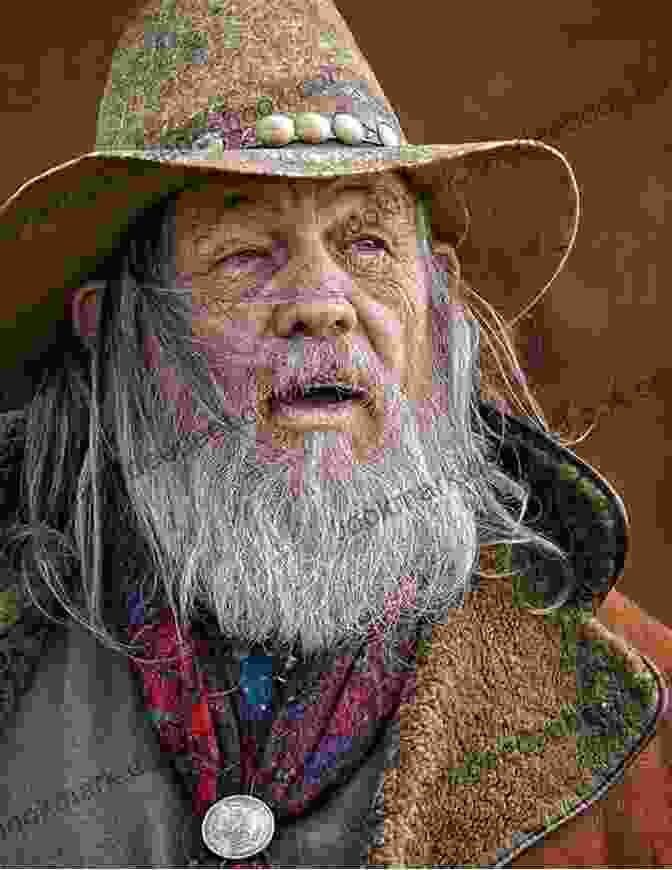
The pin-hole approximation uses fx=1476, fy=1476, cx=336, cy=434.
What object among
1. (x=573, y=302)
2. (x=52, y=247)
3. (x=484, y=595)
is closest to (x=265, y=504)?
(x=484, y=595)

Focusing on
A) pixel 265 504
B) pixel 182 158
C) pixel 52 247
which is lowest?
pixel 265 504

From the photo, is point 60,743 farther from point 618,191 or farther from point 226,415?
point 618,191

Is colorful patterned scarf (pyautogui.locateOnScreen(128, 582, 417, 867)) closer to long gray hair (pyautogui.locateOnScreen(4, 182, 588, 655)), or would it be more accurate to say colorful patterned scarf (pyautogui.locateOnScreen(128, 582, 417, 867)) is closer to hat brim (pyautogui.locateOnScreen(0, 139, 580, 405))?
long gray hair (pyautogui.locateOnScreen(4, 182, 588, 655))

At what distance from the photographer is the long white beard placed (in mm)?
2141

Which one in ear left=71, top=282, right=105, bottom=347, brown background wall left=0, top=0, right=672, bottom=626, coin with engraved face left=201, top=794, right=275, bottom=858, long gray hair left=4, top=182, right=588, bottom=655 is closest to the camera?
coin with engraved face left=201, top=794, right=275, bottom=858

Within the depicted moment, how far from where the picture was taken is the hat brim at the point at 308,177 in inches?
81.0

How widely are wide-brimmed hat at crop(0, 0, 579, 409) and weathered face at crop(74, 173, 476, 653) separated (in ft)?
0.26

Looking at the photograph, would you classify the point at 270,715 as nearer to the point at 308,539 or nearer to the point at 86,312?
the point at 308,539

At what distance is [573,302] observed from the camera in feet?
10.7

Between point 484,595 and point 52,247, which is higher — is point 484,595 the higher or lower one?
the lower one

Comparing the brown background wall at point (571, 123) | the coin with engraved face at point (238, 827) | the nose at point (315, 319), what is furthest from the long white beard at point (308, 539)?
the brown background wall at point (571, 123)

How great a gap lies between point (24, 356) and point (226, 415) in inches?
16.4

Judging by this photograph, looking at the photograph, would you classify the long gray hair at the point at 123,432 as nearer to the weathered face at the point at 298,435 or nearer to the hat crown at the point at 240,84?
the weathered face at the point at 298,435

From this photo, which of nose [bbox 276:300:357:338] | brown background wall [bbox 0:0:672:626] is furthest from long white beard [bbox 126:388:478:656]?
brown background wall [bbox 0:0:672:626]
